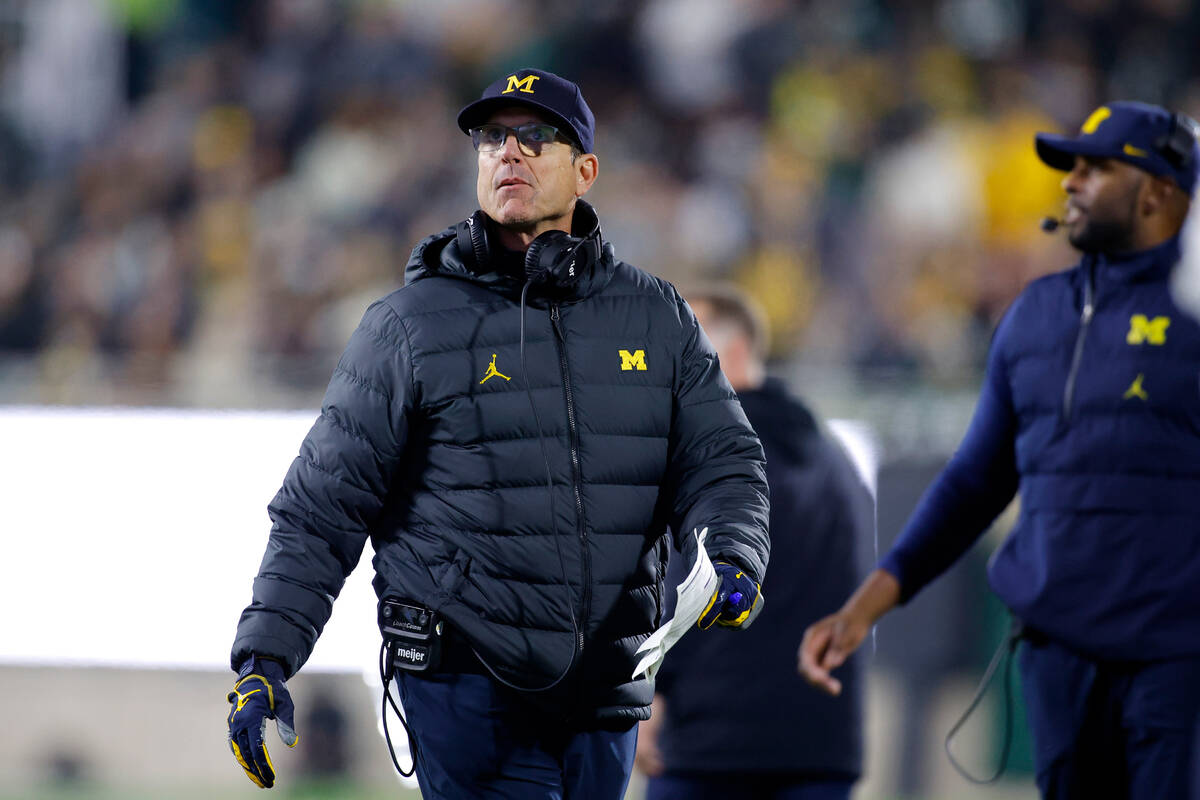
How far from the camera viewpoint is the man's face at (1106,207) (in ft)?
11.8

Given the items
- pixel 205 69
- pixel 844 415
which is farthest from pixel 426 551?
pixel 205 69

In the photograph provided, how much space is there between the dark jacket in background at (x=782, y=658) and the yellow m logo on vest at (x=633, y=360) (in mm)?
1073

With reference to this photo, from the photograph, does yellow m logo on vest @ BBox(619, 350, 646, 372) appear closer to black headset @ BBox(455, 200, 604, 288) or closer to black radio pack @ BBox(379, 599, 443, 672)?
black headset @ BBox(455, 200, 604, 288)

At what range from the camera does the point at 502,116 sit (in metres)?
3.06

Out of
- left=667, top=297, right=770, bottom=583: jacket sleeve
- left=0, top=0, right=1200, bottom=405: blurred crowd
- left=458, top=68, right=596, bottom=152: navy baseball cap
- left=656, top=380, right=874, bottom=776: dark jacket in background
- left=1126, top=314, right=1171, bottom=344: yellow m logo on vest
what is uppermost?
left=0, top=0, right=1200, bottom=405: blurred crowd

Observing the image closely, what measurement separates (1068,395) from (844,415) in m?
3.42

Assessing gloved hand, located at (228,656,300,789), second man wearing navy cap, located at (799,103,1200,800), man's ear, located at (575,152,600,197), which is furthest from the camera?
second man wearing navy cap, located at (799,103,1200,800)

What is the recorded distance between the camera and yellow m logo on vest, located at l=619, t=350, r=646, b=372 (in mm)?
3002

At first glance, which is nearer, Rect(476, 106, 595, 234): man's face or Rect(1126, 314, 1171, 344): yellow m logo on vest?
Rect(476, 106, 595, 234): man's face

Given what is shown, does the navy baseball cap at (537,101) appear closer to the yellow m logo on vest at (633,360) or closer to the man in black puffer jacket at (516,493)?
the man in black puffer jacket at (516,493)

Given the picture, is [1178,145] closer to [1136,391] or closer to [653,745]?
[1136,391]

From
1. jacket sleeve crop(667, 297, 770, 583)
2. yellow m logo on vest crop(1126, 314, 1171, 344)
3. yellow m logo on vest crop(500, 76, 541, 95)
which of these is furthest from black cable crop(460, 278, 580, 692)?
yellow m logo on vest crop(1126, 314, 1171, 344)

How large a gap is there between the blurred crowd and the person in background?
130 inches

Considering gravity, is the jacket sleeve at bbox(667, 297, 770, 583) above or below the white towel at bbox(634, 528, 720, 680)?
above
